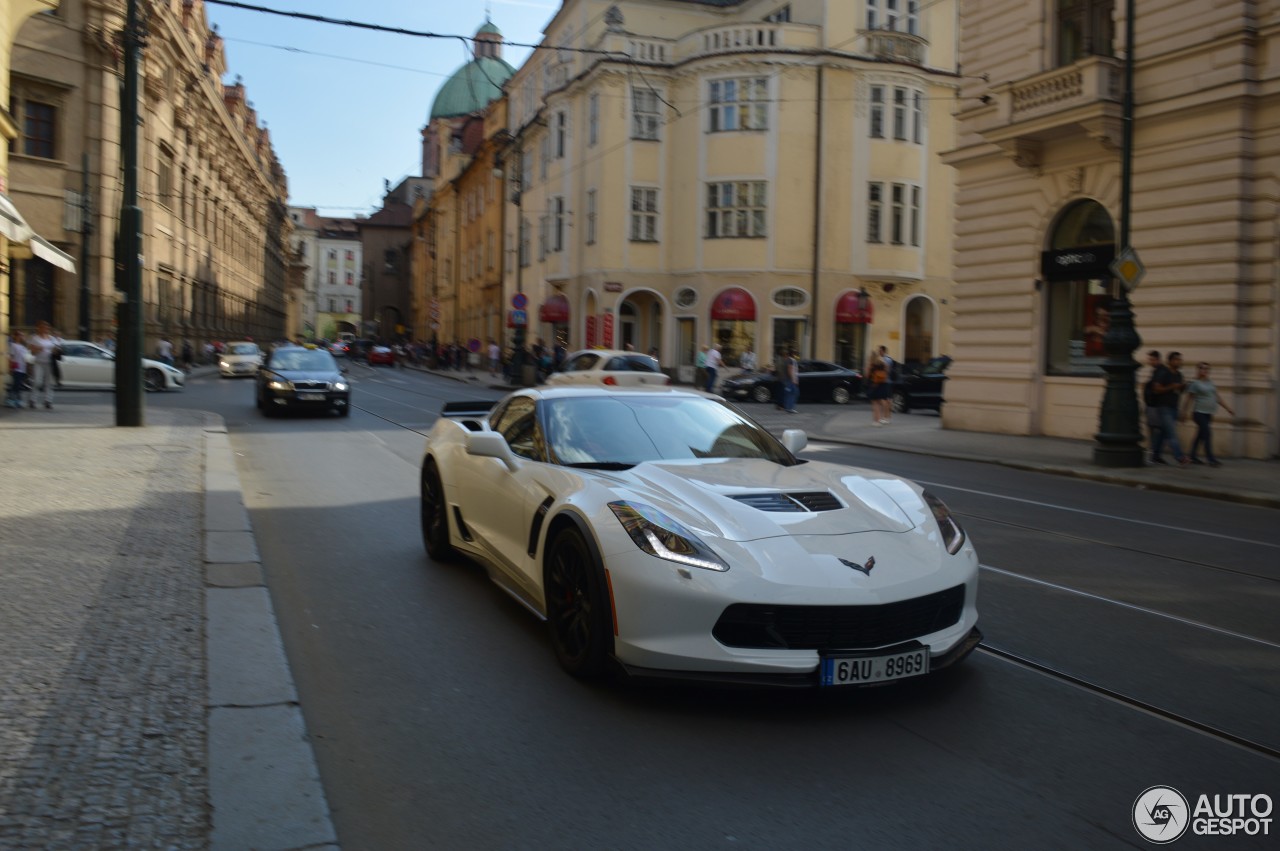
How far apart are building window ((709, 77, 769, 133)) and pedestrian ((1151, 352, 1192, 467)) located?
2463 cm

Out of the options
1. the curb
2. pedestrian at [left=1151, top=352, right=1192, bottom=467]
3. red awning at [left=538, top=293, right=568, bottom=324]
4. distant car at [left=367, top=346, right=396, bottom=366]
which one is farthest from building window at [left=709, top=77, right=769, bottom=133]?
distant car at [left=367, top=346, right=396, bottom=366]

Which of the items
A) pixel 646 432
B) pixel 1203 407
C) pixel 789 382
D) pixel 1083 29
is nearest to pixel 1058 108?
pixel 1083 29

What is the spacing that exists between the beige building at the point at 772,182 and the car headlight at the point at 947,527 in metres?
33.6

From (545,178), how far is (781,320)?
49.7 feet

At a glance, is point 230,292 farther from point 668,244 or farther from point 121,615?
point 121,615

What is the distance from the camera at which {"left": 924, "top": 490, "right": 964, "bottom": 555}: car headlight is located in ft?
16.4

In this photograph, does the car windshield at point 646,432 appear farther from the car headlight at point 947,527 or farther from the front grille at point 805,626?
the front grille at point 805,626

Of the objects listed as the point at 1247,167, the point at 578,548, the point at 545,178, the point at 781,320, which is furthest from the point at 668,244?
the point at 578,548

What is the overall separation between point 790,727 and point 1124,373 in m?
13.4

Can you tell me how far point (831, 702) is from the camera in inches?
183

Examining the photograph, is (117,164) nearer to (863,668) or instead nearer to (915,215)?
(915,215)

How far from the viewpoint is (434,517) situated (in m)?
7.73

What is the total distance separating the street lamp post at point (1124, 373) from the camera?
613 inches

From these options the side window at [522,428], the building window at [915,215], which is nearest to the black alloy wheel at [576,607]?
the side window at [522,428]
